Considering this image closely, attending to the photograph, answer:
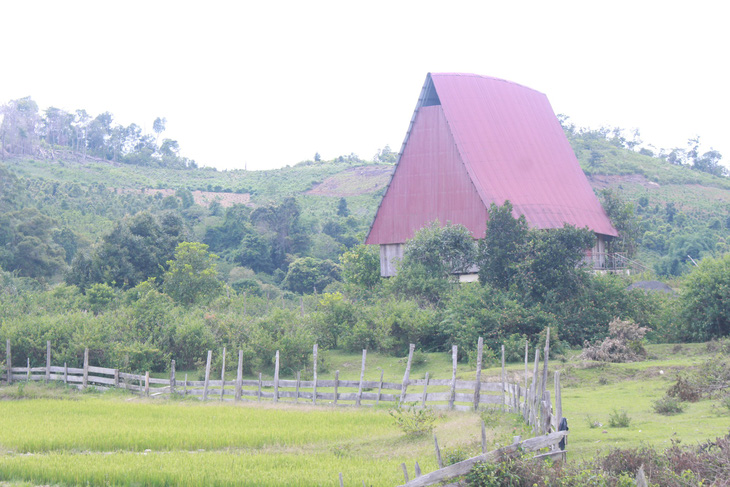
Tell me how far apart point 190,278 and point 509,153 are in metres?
16.0

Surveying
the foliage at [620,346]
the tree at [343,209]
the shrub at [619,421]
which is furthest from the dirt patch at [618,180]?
the shrub at [619,421]

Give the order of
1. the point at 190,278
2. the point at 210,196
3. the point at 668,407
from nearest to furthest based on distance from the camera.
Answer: the point at 668,407
the point at 190,278
the point at 210,196

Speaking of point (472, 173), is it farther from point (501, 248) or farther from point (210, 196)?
point (210, 196)

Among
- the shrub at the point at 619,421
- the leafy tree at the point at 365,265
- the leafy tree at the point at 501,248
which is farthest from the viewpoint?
the leafy tree at the point at 365,265

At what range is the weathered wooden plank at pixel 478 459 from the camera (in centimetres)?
749

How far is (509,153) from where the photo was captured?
32.7 meters

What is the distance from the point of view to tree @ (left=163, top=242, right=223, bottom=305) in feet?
104

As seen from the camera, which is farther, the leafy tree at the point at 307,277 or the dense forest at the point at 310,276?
the leafy tree at the point at 307,277

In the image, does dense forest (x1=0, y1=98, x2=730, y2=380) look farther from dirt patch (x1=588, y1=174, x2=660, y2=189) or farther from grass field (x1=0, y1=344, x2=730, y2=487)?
grass field (x1=0, y1=344, x2=730, y2=487)

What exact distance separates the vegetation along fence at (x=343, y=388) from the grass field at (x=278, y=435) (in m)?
0.66

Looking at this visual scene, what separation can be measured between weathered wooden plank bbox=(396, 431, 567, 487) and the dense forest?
489 inches

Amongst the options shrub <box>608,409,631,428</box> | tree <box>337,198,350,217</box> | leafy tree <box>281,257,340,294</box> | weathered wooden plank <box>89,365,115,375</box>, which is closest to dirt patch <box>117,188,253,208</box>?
tree <box>337,198,350,217</box>

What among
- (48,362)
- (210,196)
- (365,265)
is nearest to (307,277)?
(365,265)

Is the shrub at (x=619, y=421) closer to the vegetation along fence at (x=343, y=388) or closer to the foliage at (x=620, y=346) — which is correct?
the vegetation along fence at (x=343, y=388)
